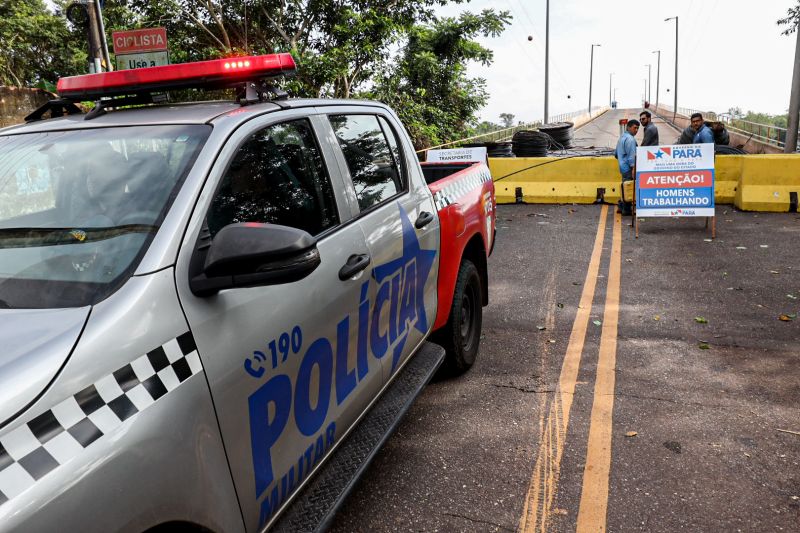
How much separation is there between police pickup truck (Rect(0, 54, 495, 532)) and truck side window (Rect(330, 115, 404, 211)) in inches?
0.6

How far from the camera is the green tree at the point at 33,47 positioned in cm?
2814

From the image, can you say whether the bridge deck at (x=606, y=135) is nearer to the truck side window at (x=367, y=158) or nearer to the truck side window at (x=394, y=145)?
the truck side window at (x=394, y=145)

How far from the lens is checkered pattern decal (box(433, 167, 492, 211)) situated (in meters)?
3.99

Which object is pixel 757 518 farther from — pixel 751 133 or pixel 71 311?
pixel 751 133

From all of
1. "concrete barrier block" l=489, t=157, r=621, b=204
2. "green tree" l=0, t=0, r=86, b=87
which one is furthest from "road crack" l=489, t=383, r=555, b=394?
"green tree" l=0, t=0, r=86, b=87

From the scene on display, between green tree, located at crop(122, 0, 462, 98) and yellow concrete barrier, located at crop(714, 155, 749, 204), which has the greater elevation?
green tree, located at crop(122, 0, 462, 98)

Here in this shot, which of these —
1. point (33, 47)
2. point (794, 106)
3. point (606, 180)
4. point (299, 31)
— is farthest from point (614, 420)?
point (33, 47)

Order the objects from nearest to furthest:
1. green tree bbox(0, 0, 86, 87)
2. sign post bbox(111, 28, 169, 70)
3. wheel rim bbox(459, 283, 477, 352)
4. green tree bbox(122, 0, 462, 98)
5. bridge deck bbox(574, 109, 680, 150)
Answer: wheel rim bbox(459, 283, 477, 352) → sign post bbox(111, 28, 169, 70) → green tree bbox(122, 0, 462, 98) → green tree bbox(0, 0, 86, 87) → bridge deck bbox(574, 109, 680, 150)

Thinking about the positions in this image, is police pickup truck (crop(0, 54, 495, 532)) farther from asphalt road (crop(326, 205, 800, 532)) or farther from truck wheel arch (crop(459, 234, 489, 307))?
truck wheel arch (crop(459, 234, 489, 307))

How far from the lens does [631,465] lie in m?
3.35

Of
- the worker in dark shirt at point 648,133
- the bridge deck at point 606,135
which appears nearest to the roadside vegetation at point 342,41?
the bridge deck at point 606,135

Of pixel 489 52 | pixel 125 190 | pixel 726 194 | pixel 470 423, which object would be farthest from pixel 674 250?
pixel 489 52

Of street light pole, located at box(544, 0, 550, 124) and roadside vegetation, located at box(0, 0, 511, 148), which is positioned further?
street light pole, located at box(544, 0, 550, 124)

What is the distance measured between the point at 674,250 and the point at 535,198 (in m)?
4.52
